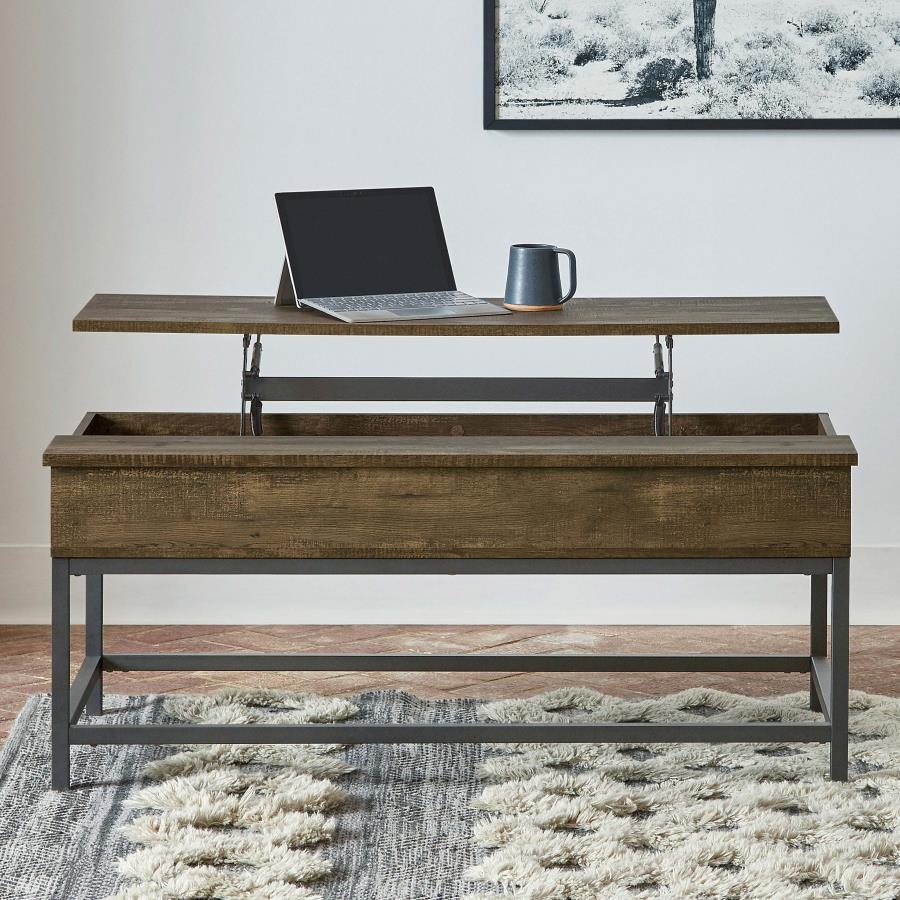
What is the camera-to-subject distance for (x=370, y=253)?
3.04 meters

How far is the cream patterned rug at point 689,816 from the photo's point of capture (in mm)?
2422

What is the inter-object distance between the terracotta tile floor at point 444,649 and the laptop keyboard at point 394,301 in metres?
1.00

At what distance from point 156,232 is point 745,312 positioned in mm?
1748

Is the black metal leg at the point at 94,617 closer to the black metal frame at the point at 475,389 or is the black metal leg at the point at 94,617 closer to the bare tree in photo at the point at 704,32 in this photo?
the black metal frame at the point at 475,389

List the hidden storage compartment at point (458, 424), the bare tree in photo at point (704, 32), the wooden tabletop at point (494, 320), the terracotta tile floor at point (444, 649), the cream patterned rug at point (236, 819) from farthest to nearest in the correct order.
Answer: the bare tree in photo at point (704, 32) < the terracotta tile floor at point (444, 649) < the hidden storage compartment at point (458, 424) < the wooden tabletop at point (494, 320) < the cream patterned rug at point (236, 819)

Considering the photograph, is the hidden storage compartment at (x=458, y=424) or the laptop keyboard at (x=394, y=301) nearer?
the laptop keyboard at (x=394, y=301)

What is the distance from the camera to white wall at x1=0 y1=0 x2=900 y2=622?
395cm

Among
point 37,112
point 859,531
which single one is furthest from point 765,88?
point 37,112

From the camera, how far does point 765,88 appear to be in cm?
394

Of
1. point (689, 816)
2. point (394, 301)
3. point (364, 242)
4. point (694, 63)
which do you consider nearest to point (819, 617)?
point (689, 816)

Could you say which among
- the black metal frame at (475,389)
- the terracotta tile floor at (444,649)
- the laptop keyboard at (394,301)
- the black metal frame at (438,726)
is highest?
the laptop keyboard at (394,301)

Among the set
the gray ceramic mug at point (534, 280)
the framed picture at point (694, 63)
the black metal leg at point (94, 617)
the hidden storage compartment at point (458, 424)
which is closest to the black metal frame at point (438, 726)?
the black metal leg at point (94, 617)

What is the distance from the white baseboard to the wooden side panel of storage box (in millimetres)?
1452

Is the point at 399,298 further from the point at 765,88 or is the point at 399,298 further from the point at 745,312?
the point at 765,88
